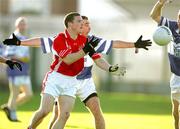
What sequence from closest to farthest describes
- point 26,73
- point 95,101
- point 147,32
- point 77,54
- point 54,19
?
point 77,54, point 95,101, point 26,73, point 147,32, point 54,19

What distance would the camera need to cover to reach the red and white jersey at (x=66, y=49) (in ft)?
41.8

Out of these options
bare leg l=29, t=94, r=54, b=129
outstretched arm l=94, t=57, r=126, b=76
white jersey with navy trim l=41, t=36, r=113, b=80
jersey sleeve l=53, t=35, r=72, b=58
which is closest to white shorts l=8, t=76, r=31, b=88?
white jersey with navy trim l=41, t=36, r=113, b=80

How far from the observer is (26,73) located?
18.3 metres

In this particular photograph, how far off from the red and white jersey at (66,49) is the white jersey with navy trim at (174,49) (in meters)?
1.72

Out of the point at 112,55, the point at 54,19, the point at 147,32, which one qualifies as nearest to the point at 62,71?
the point at 112,55

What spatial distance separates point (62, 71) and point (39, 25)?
29.1 metres

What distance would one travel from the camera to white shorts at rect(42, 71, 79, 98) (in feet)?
41.7

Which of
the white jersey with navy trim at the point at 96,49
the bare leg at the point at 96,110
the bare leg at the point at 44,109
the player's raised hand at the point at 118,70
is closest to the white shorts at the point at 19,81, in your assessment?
the white jersey with navy trim at the point at 96,49

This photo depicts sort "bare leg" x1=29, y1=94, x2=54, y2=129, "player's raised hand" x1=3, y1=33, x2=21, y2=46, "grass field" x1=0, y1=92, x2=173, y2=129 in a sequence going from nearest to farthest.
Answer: "bare leg" x1=29, y1=94, x2=54, y2=129, "player's raised hand" x1=3, y1=33, x2=21, y2=46, "grass field" x1=0, y1=92, x2=173, y2=129

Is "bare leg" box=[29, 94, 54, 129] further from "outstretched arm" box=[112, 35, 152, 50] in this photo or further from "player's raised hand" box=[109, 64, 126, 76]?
"outstretched arm" box=[112, 35, 152, 50]

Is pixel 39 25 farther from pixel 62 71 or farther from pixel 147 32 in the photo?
pixel 62 71

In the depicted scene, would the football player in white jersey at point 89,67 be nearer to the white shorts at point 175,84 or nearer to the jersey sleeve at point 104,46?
the jersey sleeve at point 104,46

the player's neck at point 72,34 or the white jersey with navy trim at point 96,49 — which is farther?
the white jersey with navy trim at point 96,49

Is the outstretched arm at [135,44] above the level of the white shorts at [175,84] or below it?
above
